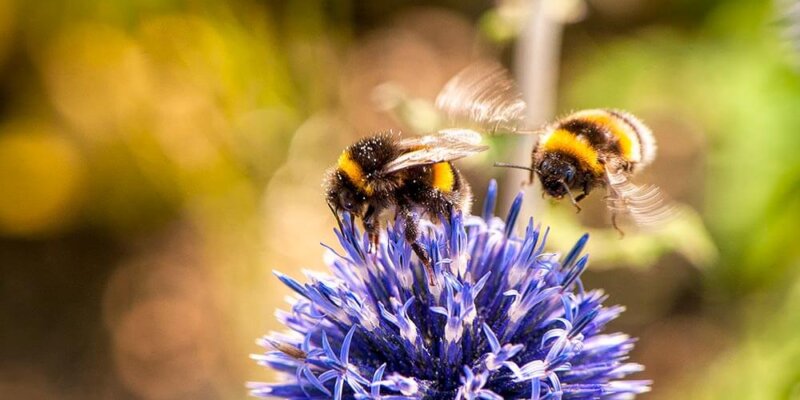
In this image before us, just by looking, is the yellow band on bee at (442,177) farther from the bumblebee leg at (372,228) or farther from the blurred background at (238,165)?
the blurred background at (238,165)

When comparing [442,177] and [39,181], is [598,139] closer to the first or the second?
[442,177]

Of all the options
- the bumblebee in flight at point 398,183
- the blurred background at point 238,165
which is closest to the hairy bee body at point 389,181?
the bumblebee in flight at point 398,183

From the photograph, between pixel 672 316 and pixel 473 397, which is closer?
pixel 473 397

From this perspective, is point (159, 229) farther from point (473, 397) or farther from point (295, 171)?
point (473, 397)

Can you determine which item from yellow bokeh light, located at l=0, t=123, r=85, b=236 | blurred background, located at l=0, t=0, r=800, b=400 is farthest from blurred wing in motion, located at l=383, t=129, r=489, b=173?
yellow bokeh light, located at l=0, t=123, r=85, b=236

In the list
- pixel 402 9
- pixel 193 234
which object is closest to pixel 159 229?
pixel 193 234

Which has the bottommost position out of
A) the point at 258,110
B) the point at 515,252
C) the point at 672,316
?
the point at 515,252

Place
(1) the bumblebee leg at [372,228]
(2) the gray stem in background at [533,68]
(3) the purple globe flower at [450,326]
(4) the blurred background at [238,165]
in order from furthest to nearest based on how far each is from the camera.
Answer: (4) the blurred background at [238,165] → (2) the gray stem in background at [533,68] → (1) the bumblebee leg at [372,228] → (3) the purple globe flower at [450,326]
